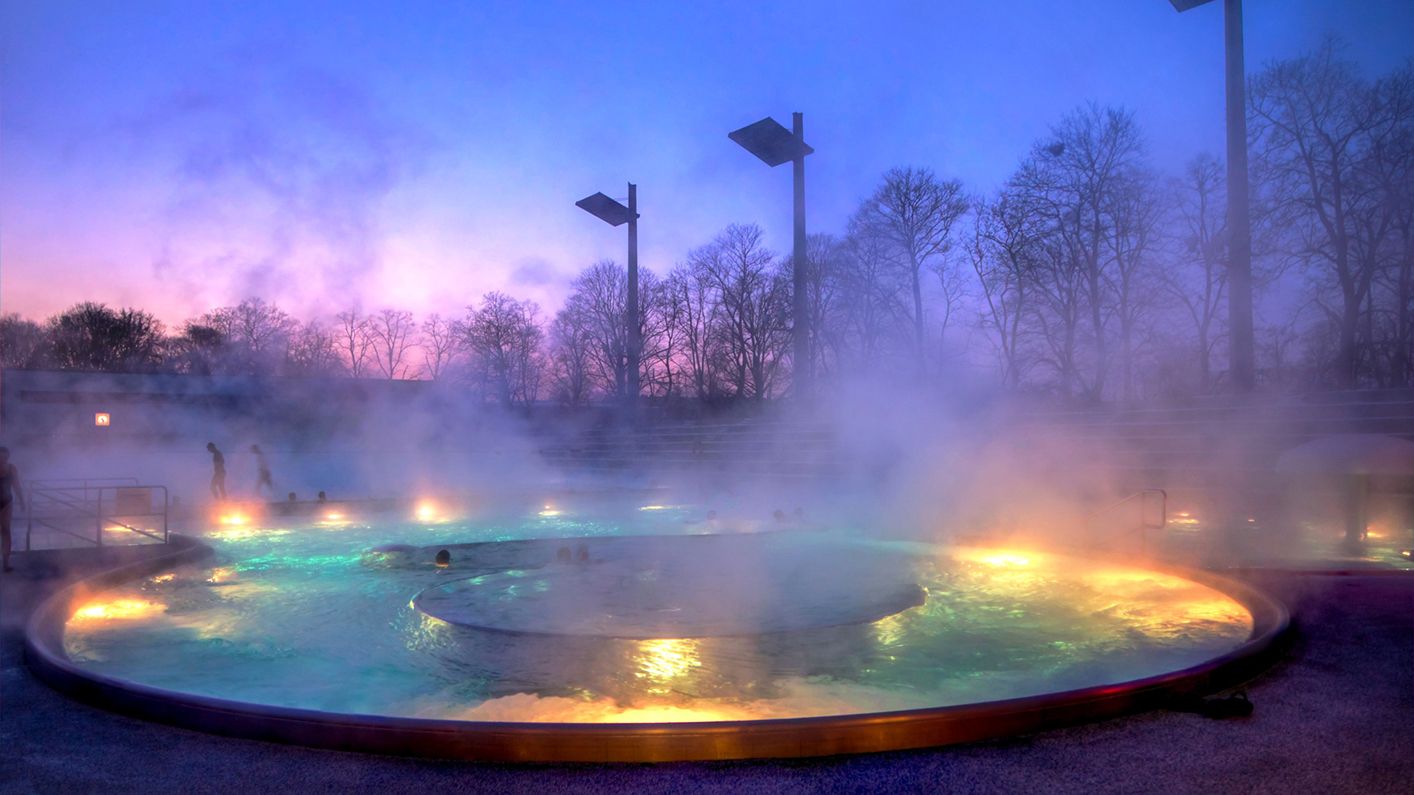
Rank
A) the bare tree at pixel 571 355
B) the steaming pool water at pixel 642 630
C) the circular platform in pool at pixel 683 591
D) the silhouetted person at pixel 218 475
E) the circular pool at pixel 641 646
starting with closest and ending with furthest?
the circular pool at pixel 641 646
the steaming pool water at pixel 642 630
the circular platform in pool at pixel 683 591
the silhouetted person at pixel 218 475
the bare tree at pixel 571 355

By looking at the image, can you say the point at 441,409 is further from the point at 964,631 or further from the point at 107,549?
the point at 964,631

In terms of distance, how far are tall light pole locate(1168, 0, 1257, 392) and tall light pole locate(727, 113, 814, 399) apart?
1160 cm

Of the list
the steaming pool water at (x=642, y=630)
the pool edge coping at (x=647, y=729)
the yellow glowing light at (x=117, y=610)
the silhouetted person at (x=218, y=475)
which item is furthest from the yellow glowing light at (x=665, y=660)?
the silhouetted person at (x=218, y=475)

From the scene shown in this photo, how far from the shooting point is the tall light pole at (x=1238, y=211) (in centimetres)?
1788

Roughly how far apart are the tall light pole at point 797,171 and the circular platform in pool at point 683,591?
53.8 ft

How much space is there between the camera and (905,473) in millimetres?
17594

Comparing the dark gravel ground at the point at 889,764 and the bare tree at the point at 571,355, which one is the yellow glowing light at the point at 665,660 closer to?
the dark gravel ground at the point at 889,764

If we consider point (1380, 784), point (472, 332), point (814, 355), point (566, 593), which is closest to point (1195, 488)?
point (566, 593)

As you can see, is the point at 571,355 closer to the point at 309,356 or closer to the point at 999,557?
the point at 309,356

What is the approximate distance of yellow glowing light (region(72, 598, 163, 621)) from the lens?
6.47 m

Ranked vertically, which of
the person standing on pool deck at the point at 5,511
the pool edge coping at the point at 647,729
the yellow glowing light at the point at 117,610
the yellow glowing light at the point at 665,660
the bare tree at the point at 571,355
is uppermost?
the bare tree at the point at 571,355

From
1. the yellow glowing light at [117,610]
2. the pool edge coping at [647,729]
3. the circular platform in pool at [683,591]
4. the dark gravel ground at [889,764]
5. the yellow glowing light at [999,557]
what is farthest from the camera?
the yellow glowing light at [999,557]

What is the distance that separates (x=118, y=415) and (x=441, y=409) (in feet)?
28.0

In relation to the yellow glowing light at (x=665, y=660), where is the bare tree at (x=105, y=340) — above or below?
above
